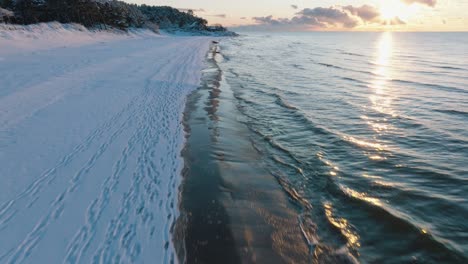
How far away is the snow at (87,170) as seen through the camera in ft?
18.7

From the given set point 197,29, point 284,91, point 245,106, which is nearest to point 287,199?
point 245,106

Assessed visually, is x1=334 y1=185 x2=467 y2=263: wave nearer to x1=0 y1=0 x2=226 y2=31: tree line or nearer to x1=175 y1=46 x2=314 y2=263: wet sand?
x1=175 y1=46 x2=314 y2=263: wet sand

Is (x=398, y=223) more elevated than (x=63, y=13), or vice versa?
(x=63, y=13)

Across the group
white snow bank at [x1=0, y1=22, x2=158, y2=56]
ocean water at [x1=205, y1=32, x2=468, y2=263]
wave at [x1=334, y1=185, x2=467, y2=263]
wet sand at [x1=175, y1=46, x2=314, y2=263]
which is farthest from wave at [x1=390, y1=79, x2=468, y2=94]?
white snow bank at [x1=0, y1=22, x2=158, y2=56]

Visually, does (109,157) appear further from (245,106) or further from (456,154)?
(456,154)

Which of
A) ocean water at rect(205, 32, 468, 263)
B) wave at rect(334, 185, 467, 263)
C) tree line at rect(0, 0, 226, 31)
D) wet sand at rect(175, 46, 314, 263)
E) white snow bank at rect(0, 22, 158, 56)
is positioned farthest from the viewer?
tree line at rect(0, 0, 226, 31)

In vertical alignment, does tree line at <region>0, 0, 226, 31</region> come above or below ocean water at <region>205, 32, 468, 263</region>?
above

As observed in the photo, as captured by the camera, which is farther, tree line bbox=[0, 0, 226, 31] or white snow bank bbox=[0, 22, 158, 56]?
tree line bbox=[0, 0, 226, 31]

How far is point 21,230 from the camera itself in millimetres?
5965

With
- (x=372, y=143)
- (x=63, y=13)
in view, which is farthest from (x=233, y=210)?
(x=63, y=13)

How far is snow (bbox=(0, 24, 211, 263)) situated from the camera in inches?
225

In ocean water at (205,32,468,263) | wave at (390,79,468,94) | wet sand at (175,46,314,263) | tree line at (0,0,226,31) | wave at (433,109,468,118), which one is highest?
tree line at (0,0,226,31)

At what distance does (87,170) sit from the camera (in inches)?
327

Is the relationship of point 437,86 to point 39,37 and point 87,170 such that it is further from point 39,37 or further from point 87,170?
point 39,37
